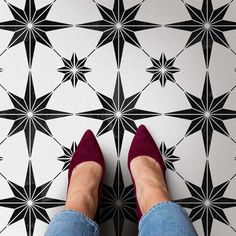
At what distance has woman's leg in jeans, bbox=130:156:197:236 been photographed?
722 mm

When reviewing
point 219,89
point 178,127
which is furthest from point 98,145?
point 219,89

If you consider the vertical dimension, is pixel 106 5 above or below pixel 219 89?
above

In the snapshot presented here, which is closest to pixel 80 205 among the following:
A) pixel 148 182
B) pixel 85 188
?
pixel 85 188

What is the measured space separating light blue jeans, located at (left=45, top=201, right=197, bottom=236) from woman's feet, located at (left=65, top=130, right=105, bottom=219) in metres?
0.07

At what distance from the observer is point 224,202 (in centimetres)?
94

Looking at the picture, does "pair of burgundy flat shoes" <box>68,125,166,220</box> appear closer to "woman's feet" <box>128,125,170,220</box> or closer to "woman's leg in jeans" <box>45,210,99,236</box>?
"woman's feet" <box>128,125,170,220</box>

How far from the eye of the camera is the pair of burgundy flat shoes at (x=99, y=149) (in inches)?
36.5

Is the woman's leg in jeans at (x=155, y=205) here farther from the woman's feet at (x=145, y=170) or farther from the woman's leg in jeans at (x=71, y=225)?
the woman's leg in jeans at (x=71, y=225)

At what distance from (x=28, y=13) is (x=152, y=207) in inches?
21.1

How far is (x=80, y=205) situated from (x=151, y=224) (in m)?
0.17

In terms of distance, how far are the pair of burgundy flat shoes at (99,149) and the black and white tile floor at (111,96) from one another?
2cm

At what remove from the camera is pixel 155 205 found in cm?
80

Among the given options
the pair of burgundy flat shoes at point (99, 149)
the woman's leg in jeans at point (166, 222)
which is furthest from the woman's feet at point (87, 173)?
the woman's leg in jeans at point (166, 222)

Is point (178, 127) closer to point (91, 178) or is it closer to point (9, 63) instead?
point (91, 178)
